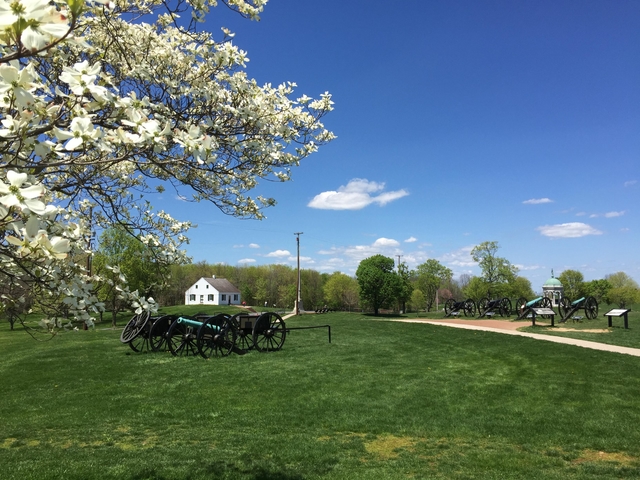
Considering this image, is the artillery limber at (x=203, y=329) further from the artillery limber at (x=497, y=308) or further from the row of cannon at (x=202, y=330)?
the artillery limber at (x=497, y=308)

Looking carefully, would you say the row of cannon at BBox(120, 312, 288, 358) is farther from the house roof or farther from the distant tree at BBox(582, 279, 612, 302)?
the distant tree at BBox(582, 279, 612, 302)

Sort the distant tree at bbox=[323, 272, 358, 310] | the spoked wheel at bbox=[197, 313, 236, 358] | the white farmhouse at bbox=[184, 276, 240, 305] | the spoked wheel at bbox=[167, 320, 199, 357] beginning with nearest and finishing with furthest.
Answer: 1. the spoked wheel at bbox=[197, 313, 236, 358]
2. the spoked wheel at bbox=[167, 320, 199, 357]
3. the white farmhouse at bbox=[184, 276, 240, 305]
4. the distant tree at bbox=[323, 272, 358, 310]

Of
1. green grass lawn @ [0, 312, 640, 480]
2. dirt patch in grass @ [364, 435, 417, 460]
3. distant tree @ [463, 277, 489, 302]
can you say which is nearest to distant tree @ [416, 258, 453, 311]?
distant tree @ [463, 277, 489, 302]

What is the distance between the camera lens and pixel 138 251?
163 inches

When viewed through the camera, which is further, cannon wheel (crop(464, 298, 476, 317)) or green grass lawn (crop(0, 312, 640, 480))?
cannon wheel (crop(464, 298, 476, 317))

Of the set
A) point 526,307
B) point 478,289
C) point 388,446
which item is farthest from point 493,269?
point 388,446

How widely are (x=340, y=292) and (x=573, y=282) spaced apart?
30.1 meters

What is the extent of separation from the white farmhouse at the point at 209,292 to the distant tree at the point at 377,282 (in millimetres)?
25296

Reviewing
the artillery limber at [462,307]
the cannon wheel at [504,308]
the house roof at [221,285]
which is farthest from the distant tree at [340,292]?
the cannon wheel at [504,308]

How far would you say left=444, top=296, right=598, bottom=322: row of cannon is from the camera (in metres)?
23.2

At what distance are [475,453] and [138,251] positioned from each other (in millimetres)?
5132

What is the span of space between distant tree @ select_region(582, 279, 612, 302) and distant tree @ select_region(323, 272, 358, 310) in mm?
29097

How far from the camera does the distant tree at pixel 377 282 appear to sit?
148 feet

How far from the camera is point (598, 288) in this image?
53.2m
